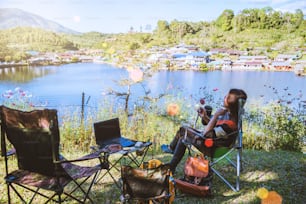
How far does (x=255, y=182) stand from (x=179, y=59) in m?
3.62

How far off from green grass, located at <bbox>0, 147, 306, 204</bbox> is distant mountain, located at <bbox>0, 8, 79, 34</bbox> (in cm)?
319

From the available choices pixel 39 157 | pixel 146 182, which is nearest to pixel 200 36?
pixel 146 182

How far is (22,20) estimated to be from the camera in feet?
18.9

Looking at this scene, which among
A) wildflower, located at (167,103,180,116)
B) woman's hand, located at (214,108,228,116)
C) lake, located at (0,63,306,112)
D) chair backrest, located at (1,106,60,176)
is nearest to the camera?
chair backrest, located at (1,106,60,176)

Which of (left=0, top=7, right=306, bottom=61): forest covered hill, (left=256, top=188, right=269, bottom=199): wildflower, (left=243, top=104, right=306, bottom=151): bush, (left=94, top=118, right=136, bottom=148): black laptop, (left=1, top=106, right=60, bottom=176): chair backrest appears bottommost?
(left=256, top=188, right=269, bottom=199): wildflower

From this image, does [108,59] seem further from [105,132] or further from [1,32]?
[105,132]

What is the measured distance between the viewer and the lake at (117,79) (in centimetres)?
532

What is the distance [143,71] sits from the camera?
6086 mm

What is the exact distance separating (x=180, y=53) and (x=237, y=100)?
11.8 ft

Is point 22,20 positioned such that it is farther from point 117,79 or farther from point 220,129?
point 220,129

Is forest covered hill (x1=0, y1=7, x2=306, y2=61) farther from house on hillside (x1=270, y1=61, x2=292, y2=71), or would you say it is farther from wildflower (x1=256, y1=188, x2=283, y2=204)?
wildflower (x1=256, y1=188, x2=283, y2=204)

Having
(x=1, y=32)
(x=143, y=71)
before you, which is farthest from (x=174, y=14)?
(x=1, y=32)

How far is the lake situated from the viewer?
5324mm

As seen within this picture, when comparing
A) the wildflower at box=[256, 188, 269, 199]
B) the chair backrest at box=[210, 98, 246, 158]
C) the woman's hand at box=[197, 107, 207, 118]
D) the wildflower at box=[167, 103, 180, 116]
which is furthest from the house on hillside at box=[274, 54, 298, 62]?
the wildflower at box=[256, 188, 269, 199]
